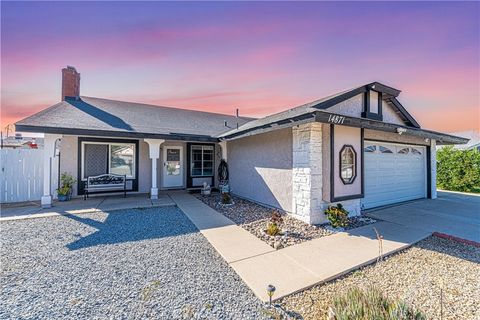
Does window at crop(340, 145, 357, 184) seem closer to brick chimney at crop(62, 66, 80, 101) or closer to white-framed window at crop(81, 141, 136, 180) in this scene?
white-framed window at crop(81, 141, 136, 180)

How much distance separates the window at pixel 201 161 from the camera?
11.7 metres

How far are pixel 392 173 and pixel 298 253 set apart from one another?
654cm

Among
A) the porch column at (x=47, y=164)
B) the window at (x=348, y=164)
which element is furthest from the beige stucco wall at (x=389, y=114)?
the porch column at (x=47, y=164)

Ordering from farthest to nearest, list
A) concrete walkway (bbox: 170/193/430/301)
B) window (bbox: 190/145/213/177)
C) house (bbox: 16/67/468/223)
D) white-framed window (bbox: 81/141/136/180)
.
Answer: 1. window (bbox: 190/145/213/177)
2. white-framed window (bbox: 81/141/136/180)
3. house (bbox: 16/67/468/223)
4. concrete walkway (bbox: 170/193/430/301)

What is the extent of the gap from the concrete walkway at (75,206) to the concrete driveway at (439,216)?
25.4 feet

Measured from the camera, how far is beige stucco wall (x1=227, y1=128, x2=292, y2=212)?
6676 millimetres

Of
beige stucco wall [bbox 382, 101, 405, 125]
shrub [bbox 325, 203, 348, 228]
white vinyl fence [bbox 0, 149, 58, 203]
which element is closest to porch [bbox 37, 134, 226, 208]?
white vinyl fence [bbox 0, 149, 58, 203]

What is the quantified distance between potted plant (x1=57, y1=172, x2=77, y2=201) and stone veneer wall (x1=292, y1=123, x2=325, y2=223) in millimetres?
9010

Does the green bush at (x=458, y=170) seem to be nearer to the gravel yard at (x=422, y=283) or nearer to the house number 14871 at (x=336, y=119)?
the gravel yard at (x=422, y=283)

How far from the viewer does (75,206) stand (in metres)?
7.47

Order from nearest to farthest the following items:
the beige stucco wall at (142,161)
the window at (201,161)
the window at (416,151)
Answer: the beige stucco wall at (142,161), the window at (416,151), the window at (201,161)

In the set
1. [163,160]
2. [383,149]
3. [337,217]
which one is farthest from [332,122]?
[163,160]

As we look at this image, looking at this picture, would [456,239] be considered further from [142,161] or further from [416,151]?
[142,161]

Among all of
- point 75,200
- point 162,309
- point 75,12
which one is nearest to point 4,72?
point 75,12
